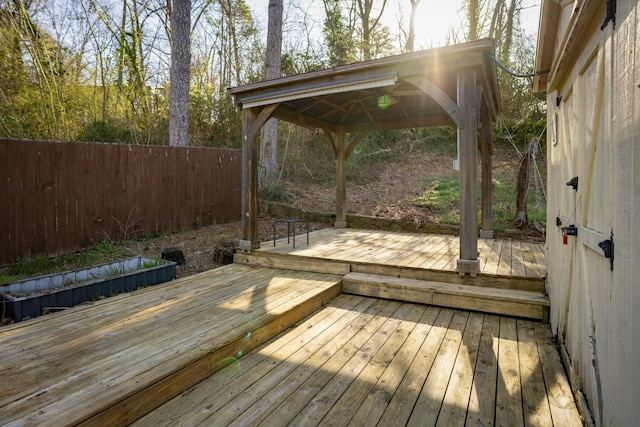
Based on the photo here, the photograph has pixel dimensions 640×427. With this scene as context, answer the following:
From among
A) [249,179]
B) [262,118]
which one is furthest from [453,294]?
[262,118]

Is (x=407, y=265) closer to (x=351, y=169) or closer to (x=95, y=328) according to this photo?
(x=95, y=328)

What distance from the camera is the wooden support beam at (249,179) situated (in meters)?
4.77

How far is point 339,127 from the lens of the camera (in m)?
6.73

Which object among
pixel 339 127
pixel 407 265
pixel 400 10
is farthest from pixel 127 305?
pixel 400 10

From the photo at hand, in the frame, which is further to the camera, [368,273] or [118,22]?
[118,22]

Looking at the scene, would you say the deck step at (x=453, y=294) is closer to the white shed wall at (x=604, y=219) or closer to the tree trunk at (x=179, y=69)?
the white shed wall at (x=604, y=219)

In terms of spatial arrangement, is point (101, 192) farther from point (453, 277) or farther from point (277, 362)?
point (453, 277)

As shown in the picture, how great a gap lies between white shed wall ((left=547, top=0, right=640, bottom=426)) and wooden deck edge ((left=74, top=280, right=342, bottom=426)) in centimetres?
203

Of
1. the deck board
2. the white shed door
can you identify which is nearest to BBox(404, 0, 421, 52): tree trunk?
the deck board

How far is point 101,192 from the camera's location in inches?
228

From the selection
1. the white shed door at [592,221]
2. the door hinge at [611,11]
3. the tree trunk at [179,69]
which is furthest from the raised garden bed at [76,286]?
the tree trunk at [179,69]

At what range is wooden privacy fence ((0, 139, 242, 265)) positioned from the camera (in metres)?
4.71

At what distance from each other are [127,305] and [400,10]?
45.4 feet

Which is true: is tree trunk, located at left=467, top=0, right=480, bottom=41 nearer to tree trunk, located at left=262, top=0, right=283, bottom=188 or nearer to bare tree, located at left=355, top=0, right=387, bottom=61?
bare tree, located at left=355, top=0, right=387, bottom=61
